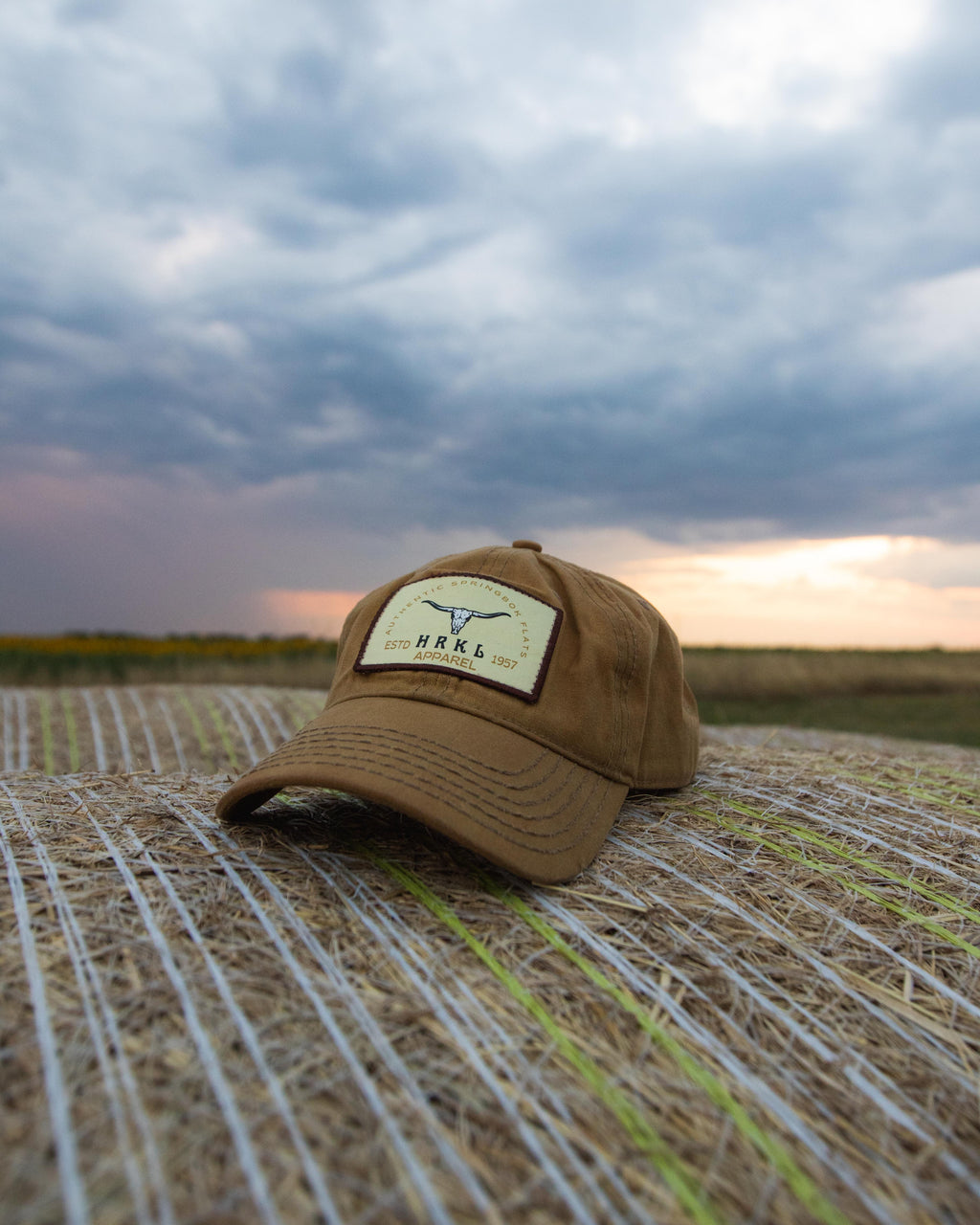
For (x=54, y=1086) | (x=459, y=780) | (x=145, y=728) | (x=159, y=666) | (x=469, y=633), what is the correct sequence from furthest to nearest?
(x=159, y=666) < (x=145, y=728) < (x=469, y=633) < (x=459, y=780) < (x=54, y=1086)

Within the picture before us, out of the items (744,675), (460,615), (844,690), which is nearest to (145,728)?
(460,615)

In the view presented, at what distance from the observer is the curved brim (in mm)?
1348

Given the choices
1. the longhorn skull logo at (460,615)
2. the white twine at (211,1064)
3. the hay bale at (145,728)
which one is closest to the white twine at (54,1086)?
the white twine at (211,1064)

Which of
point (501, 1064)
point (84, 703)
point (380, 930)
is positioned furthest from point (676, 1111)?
point (84, 703)

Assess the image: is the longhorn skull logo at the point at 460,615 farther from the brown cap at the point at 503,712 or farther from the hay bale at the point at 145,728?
the hay bale at the point at 145,728

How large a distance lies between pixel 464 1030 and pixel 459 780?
403mm

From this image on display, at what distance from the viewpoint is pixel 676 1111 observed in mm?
1049

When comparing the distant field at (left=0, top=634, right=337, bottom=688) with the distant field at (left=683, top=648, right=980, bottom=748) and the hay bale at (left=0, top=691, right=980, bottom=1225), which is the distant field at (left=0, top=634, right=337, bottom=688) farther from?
the hay bale at (left=0, top=691, right=980, bottom=1225)

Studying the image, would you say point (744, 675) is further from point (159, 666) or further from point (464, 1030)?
point (464, 1030)

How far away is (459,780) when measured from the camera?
1416 mm

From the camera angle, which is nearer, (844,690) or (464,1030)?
(464,1030)

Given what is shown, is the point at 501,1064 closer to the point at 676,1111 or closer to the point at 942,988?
the point at 676,1111

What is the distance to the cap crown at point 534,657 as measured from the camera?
5.41 ft

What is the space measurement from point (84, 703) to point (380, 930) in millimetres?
4262
